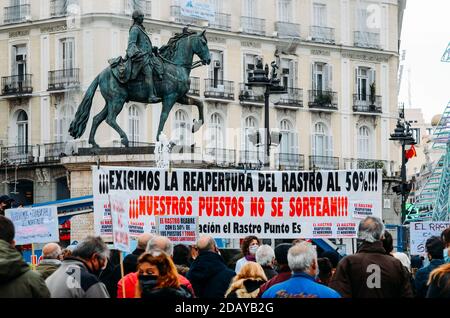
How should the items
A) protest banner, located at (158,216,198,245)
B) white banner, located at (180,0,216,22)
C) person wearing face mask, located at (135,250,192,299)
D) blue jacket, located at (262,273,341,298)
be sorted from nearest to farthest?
blue jacket, located at (262,273,341,298) < person wearing face mask, located at (135,250,192,299) < protest banner, located at (158,216,198,245) < white banner, located at (180,0,216,22)

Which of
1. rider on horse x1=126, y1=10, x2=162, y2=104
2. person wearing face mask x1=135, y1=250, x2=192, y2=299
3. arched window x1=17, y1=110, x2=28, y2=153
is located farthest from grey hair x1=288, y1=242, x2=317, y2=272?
arched window x1=17, y1=110, x2=28, y2=153

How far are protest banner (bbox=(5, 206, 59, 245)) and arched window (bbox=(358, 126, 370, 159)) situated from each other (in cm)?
4718

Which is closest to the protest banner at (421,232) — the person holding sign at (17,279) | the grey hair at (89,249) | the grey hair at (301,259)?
the grey hair at (89,249)

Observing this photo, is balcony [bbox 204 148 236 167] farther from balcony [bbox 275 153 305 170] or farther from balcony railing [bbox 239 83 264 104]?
balcony [bbox 275 153 305 170]

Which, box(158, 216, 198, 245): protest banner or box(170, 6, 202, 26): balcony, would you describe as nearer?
box(158, 216, 198, 245): protest banner

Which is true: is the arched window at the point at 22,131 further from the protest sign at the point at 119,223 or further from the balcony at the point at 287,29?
the protest sign at the point at 119,223

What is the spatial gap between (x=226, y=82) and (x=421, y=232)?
39438 millimetres

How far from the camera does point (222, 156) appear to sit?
5609 centimetres

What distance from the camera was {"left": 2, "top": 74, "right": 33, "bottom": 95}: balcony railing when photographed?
183 feet

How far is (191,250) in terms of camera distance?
16547 millimetres

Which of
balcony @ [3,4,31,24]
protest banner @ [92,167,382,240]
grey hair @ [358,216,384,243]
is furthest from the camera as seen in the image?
balcony @ [3,4,31,24]

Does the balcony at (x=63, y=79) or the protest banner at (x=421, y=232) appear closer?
the protest banner at (x=421, y=232)

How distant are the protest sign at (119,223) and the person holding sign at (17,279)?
239 cm

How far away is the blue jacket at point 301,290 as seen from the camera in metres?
9.50
